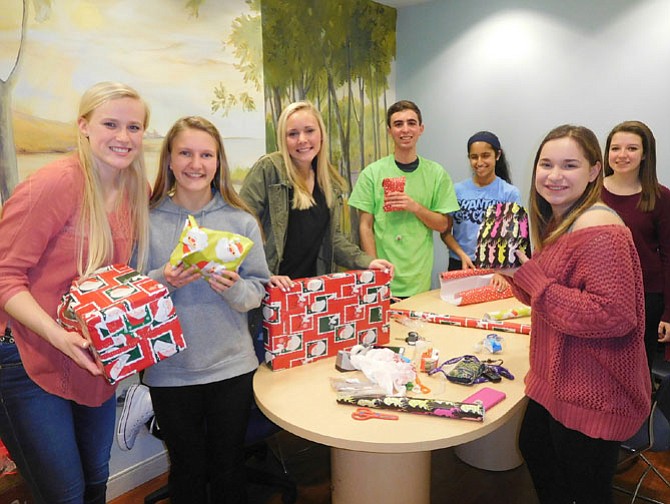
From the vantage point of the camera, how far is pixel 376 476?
1.76 m

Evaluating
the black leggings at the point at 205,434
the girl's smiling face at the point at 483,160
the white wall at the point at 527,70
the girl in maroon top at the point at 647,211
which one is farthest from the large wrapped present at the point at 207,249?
the white wall at the point at 527,70

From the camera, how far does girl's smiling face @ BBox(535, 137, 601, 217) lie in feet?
4.70

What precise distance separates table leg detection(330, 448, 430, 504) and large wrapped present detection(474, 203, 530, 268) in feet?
3.29

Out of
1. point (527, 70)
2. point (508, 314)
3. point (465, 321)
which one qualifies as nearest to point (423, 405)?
point (465, 321)

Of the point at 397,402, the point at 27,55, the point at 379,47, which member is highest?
the point at 379,47

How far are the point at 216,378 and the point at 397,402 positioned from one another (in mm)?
552

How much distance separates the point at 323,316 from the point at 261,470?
1.00m

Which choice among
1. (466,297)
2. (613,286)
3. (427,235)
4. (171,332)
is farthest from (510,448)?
(171,332)

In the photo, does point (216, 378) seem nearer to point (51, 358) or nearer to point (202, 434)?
point (202, 434)

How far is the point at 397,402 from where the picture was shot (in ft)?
4.98

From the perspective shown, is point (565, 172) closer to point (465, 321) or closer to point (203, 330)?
point (465, 321)

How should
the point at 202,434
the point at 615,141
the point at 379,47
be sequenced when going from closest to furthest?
1. the point at 202,434
2. the point at 615,141
3. the point at 379,47

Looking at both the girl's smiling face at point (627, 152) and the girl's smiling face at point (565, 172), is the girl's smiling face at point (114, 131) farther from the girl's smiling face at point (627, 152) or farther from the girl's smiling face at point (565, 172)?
the girl's smiling face at point (627, 152)

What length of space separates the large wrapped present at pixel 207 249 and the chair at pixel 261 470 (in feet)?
2.81
